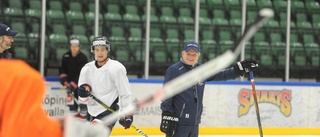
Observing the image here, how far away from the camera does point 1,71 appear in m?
1.07

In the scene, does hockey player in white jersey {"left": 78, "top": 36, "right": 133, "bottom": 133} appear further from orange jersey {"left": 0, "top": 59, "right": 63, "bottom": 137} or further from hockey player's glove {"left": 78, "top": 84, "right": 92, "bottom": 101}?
orange jersey {"left": 0, "top": 59, "right": 63, "bottom": 137}

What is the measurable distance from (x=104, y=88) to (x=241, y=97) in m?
3.64

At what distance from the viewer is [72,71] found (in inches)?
302

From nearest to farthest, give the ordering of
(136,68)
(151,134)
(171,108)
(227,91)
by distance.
Answer: (171,108), (151,134), (227,91), (136,68)

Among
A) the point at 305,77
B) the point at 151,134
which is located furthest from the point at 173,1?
the point at 151,134

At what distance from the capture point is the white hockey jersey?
14.6 ft

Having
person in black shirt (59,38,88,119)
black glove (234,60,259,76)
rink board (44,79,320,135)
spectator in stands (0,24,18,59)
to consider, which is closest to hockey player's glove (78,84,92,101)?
spectator in stands (0,24,18,59)

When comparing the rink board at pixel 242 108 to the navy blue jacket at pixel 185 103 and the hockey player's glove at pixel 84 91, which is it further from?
the navy blue jacket at pixel 185 103

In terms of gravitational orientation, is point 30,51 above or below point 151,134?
above

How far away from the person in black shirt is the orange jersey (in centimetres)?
644

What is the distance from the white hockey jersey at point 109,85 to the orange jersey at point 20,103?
3.35 m

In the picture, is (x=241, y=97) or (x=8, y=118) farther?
(x=241, y=97)

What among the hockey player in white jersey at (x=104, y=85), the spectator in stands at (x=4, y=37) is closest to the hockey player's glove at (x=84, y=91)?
the hockey player in white jersey at (x=104, y=85)

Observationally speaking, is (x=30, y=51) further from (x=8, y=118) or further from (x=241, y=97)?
(x=8, y=118)
